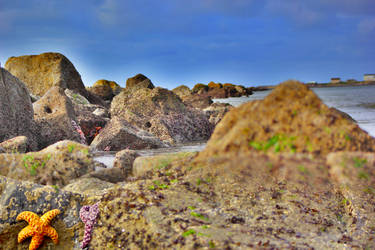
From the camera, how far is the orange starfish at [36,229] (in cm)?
275

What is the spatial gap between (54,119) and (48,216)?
246cm

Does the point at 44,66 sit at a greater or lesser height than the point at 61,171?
greater

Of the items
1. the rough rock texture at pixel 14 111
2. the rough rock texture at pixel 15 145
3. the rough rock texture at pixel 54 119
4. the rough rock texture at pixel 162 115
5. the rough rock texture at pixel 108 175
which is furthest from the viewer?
the rough rock texture at pixel 162 115

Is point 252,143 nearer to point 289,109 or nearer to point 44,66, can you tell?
point 289,109

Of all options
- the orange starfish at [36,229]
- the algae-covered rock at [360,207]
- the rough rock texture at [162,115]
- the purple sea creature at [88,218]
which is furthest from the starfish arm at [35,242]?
the rough rock texture at [162,115]

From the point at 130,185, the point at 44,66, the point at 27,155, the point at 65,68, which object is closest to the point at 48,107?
the point at 27,155

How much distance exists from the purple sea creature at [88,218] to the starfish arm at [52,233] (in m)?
0.25

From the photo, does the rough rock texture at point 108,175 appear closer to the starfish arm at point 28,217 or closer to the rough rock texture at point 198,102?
the starfish arm at point 28,217

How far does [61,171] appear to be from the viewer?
9.52 ft

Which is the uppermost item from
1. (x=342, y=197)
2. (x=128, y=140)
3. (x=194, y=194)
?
(x=128, y=140)

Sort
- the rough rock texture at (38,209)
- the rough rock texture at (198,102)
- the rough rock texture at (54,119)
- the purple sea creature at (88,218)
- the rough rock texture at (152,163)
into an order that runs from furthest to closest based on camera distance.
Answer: the rough rock texture at (198,102) → the rough rock texture at (54,119) → the rough rock texture at (38,209) → the purple sea creature at (88,218) → the rough rock texture at (152,163)

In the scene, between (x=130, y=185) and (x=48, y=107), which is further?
(x=48, y=107)

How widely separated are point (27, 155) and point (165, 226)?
1538 millimetres

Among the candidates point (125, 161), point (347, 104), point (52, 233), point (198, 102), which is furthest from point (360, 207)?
point (198, 102)
